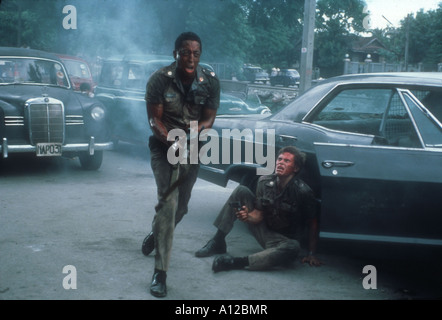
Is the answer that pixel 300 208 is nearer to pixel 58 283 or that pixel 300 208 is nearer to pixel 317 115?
pixel 317 115

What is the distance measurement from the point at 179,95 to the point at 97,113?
4750mm

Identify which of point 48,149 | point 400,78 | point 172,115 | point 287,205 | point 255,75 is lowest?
point 48,149

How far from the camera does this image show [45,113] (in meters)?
7.92

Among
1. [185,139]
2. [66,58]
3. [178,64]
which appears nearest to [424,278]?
[185,139]

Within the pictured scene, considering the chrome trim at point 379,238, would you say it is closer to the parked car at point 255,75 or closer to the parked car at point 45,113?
the parked car at point 45,113

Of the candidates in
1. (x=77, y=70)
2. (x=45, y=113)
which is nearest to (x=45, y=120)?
(x=45, y=113)

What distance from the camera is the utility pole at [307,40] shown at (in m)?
11.4

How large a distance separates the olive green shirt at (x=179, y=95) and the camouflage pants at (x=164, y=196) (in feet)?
0.85

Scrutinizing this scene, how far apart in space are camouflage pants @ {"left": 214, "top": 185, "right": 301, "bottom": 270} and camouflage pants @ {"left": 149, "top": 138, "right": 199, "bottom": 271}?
0.58 metres

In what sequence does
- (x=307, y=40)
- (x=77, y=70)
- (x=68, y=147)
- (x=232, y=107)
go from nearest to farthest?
(x=68, y=147), (x=232, y=107), (x=307, y=40), (x=77, y=70)

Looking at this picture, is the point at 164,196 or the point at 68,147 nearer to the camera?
the point at 164,196

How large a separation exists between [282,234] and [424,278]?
119 cm

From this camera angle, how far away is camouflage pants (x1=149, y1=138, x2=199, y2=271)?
12.6 ft

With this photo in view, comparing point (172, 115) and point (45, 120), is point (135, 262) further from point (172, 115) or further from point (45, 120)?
point (45, 120)
